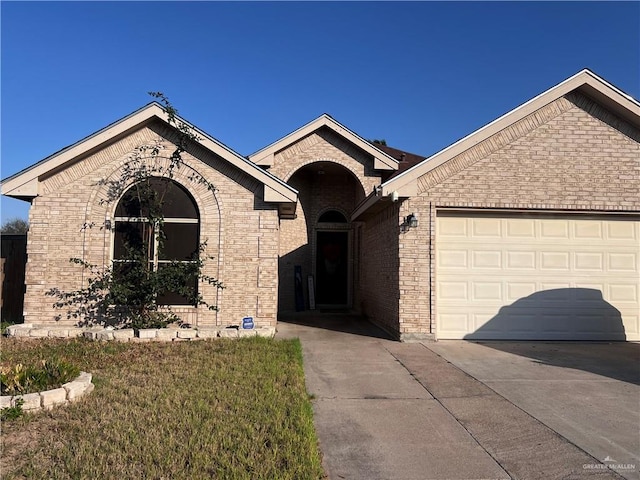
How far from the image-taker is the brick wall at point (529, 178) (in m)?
9.27

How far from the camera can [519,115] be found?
9.29 metres

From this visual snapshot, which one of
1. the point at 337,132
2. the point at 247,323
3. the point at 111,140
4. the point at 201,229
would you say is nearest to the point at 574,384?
the point at 247,323

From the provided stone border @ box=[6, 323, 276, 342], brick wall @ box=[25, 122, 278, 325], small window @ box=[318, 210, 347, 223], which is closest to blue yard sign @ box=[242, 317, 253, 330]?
stone border @ box=[6, 323, 276, 342]

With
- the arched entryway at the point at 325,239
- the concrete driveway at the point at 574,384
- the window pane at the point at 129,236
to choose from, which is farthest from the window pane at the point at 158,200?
the arched entryway at the point at 325,239

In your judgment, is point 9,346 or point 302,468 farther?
point 9,346

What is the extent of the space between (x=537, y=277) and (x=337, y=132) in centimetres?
786

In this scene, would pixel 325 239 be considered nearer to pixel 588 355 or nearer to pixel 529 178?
pixel 529 178

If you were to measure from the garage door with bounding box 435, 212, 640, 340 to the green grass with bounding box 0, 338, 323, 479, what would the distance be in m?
4.46

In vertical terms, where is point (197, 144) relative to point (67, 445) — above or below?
above

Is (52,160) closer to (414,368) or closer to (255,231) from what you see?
(255,231)

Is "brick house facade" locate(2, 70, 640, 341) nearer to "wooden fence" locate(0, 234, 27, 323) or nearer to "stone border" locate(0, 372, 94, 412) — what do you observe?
"wooden fence" locate(0, 234, 27, 323)

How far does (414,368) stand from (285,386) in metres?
2.40

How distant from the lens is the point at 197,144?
31.4 feet

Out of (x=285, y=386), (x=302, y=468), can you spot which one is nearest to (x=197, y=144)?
(x=285, y=386)
